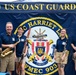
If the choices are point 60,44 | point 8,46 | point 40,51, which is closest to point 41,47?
point 40,51

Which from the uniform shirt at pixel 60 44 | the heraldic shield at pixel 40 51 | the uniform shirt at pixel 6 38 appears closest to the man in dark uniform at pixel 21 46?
the uniform shirt at pixel 6 38

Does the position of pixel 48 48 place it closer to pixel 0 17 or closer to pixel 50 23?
pixel 50 23

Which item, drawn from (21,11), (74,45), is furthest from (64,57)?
(21,11)

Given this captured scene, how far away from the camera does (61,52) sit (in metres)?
9.71

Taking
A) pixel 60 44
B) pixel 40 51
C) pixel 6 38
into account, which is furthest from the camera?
pixel 40 51

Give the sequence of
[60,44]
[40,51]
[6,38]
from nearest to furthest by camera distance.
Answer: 1. [6,38]
2. [60,44]
3. [40,51]

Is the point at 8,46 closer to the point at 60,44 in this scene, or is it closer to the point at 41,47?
the point at 41,47

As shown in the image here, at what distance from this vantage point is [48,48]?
989 centimetres

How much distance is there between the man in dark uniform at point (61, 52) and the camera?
9.70m

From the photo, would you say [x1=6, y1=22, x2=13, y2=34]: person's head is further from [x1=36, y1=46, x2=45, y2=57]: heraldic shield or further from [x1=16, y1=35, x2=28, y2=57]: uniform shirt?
[x1=36, y1=46, x2=45, y2=57]: heraldic shield

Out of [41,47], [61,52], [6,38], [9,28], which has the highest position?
[9,28]

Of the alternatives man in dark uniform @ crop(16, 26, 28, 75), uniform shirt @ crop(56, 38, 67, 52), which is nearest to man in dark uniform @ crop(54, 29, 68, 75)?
uniform shirt @ crop(56, 38, 67, 52)

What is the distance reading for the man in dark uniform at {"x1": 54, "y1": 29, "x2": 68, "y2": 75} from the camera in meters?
9.70

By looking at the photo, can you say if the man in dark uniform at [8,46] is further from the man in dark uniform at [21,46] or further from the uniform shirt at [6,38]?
the man in dark uniform at [21,46]
